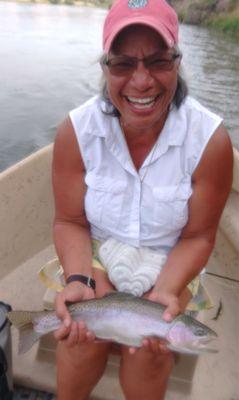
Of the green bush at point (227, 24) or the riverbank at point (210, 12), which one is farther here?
the riverbank at point (210, 12)

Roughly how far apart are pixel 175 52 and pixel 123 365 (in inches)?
49.4

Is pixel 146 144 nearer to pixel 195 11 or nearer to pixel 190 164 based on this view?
pixel 190 164

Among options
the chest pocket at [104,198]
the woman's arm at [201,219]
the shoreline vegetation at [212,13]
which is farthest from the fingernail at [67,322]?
the shoreline vegetation at [212,13]

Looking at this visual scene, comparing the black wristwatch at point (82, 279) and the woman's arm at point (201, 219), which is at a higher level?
the woman's arm at point (201, 219)

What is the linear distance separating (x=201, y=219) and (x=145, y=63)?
0.71m

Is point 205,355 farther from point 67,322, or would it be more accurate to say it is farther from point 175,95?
point 175,95

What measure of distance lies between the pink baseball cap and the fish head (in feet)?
3.35

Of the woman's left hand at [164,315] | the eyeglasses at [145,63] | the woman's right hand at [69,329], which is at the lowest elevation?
the woman's right hand at [69,329]

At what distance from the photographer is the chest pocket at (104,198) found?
6.95ft

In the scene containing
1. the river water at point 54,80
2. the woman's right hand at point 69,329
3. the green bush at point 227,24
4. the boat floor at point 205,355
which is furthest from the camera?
the green bush at point 227,24

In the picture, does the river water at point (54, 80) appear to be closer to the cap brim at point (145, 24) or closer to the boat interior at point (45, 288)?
the boat interior at point (45, 288)

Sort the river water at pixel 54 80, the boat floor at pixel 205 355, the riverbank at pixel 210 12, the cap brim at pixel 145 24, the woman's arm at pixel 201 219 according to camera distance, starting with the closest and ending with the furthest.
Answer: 1. the cap brim at pixel 145 24
2. the woman's arm at pixel 201 219
3. the boat floor at pixel 205 355
4. the river water at pixel 54 80
5. the riverbank at pixel 210 12

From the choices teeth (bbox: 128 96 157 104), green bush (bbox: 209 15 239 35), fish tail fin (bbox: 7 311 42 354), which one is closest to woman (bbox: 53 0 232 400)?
teeth (bbox: 128 96 157 104)

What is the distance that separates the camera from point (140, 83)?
183cm
